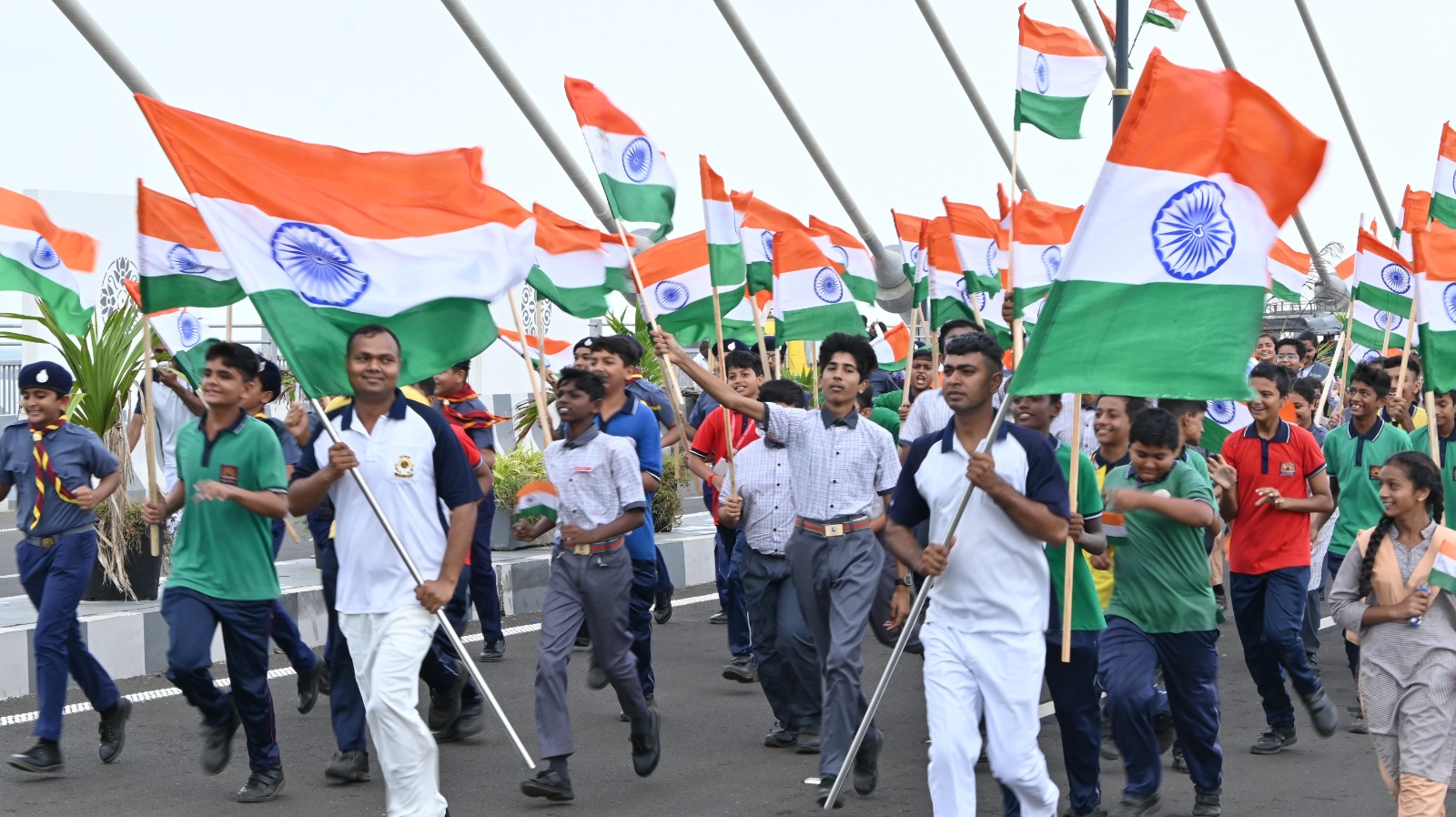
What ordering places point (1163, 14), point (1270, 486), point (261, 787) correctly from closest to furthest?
point (261, 787), point (1270, 486), point (1163, 14)

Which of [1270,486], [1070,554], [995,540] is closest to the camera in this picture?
[995,540]

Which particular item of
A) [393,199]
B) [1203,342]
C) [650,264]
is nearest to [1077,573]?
[1203,342]

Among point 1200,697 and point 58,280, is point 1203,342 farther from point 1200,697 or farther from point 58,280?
point 58,280

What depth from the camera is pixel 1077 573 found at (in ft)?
19.4

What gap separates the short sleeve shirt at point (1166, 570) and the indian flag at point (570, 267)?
15.9 ft

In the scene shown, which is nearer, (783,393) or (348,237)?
(348,237)

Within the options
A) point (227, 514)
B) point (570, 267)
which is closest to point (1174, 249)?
point (227, 514)

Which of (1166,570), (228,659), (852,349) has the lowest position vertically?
(228,659)

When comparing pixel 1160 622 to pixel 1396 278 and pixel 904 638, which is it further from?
pixel 1396 278

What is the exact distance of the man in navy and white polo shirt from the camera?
16.4 ft

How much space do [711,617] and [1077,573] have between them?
5.40m

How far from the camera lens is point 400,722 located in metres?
5.28

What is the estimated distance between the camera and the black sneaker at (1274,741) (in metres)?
7.22

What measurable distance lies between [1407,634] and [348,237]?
3699 millimetres
